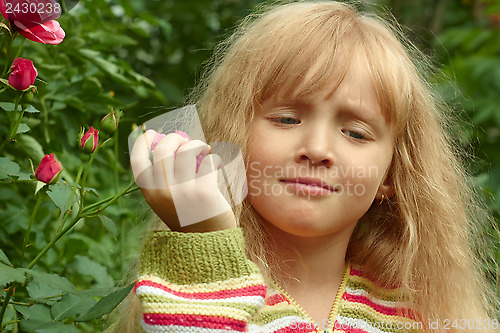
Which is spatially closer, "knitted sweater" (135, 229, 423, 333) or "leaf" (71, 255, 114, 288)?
"knitted sweater" (135, 229, 423, 333)

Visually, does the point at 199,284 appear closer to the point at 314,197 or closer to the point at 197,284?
the point at 197,284

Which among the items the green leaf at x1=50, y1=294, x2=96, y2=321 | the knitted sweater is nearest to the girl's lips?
the knitted sweater

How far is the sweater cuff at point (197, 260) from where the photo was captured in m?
0.85

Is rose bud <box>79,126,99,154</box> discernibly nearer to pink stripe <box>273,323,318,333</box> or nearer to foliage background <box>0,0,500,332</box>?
foliage background <box>0,0,500,332</box>

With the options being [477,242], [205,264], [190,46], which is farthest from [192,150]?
[190,46]

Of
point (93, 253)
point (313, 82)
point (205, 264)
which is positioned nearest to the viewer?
point (205, 264)

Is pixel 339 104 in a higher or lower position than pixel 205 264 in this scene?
higher

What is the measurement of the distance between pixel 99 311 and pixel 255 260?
1.14 ft

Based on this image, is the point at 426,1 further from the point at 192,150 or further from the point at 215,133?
the point at 192,150

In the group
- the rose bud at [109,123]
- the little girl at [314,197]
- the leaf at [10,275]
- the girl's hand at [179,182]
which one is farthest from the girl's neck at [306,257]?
the leaf at [10,275]

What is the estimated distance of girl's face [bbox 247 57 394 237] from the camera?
96 centimetres

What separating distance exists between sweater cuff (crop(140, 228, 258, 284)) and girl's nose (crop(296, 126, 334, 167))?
19 cm

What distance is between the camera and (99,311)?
75cm

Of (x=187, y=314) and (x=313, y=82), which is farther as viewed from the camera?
(x=313, y=82)
